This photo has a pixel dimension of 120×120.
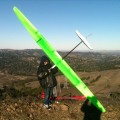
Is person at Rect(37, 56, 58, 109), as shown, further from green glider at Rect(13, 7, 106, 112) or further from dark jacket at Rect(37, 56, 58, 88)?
green glider at Rect(13, 7, 106, 112)

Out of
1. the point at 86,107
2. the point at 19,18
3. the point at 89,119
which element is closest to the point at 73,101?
the point at 86,107

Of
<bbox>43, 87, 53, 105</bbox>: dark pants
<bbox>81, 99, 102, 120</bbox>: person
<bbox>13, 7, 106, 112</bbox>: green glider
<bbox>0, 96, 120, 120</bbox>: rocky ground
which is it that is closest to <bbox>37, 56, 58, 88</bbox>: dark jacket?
<bbox>43, 87, 53, 105</bbox>: dark pants

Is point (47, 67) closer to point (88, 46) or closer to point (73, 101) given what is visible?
point (88, 46)

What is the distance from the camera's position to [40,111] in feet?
32.2

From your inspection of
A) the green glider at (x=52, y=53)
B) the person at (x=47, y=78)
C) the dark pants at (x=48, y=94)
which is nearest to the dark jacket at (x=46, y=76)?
the person at (x=47, y=78)

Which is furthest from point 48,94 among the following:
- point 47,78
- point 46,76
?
point 46,76

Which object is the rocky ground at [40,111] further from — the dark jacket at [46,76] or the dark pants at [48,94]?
the dark jacket at [46,76]

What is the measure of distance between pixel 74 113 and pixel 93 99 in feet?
3.86

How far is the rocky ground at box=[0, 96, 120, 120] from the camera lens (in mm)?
9266

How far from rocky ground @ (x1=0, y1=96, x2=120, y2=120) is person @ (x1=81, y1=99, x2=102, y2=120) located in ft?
0.54

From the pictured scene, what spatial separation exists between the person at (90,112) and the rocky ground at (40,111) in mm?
166

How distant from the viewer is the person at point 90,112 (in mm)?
9919

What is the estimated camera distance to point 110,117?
9961 millimetres

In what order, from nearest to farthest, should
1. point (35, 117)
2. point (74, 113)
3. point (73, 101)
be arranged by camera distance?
point (35, 117)
point (74, 113)
point (73, 101)
